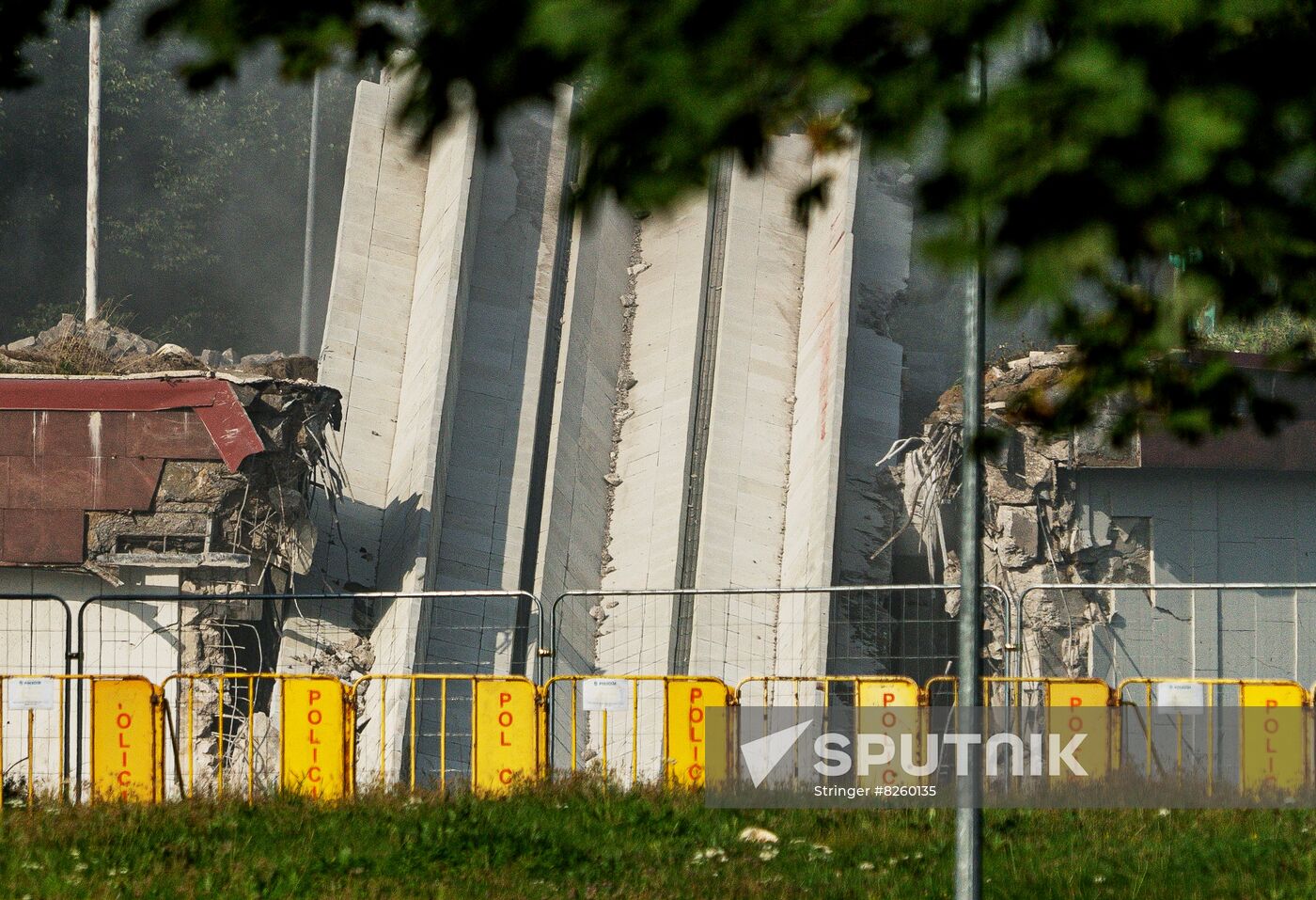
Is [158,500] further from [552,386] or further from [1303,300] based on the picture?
[1303,300]

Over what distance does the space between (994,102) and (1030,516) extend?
15254mm

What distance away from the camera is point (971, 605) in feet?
18.9

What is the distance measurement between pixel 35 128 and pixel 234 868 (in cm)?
3416

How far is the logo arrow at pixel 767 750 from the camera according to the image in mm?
10445

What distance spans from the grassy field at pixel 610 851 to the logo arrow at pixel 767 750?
141cm

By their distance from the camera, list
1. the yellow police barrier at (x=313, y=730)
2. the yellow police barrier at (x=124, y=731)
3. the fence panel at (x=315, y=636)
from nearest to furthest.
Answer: the yellow police barrier at (x=124, y=731)
the yellow police barrier at (x=313, y=730)
the fence panel at (x=315, y=636)

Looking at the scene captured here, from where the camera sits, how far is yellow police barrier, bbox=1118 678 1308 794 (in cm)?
1025

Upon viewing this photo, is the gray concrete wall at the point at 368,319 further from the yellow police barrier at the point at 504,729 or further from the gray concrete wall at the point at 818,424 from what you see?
the yellow police barrier at the point at 504,729

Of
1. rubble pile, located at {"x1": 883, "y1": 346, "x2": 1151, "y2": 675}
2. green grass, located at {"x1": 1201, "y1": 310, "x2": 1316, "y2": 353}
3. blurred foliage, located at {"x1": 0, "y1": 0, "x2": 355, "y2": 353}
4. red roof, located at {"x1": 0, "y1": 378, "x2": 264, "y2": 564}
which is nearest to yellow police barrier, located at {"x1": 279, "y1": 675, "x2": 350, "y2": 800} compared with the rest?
red roof, located at {"x1": 0, "y1": 378, "x2": 264, "y2": 564}

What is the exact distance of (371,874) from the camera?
7469 mm

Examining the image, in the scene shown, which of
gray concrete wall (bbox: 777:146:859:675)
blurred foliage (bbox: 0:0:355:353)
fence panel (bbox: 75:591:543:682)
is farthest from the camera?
blurred foliage (bbox: 0:0:355:353)

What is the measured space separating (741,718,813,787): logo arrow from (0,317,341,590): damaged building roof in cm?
665

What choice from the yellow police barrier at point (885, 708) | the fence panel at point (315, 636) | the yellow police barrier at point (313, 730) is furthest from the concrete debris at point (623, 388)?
the yellow police barrier at point (313, 730)

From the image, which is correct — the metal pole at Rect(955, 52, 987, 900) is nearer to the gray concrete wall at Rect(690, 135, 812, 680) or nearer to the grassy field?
the grassy field
